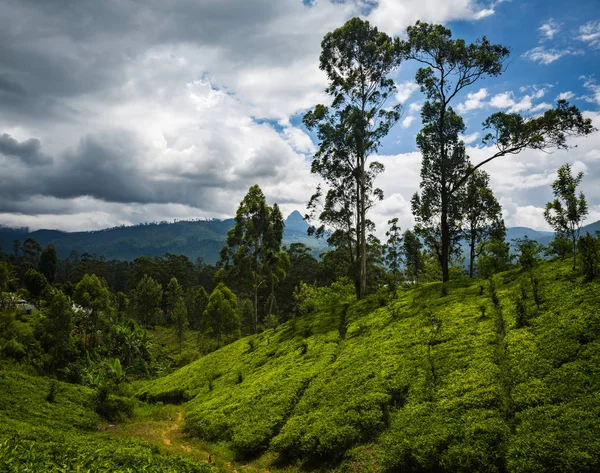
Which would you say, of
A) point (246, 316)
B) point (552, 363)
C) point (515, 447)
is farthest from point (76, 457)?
point (246, 316)

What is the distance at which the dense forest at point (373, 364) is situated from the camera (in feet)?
30.6

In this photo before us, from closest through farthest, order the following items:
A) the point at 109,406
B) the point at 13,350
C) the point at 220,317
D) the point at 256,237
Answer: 1. the point at 109,406
2. the point at 13,350
3. the point at 256,237
4. the point at 220,317

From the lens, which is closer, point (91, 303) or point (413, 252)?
point (91, 303)

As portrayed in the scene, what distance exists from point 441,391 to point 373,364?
399cm

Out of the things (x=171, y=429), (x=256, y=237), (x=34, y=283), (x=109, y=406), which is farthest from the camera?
(x=34, y=283)

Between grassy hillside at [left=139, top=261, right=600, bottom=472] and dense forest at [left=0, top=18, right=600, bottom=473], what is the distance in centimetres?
6

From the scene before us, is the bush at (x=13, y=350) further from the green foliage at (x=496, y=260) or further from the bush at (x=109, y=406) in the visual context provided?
the green foliage at (x=496, y=260)

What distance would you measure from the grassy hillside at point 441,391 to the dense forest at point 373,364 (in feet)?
0.18

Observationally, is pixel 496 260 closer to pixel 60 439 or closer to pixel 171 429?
Answer: pixel 171 429

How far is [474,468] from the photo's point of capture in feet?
28.4

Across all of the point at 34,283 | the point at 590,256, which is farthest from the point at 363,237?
the point at 34,283

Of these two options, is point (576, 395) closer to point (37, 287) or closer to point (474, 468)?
point (474, 468)

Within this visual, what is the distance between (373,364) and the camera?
15.3 metres

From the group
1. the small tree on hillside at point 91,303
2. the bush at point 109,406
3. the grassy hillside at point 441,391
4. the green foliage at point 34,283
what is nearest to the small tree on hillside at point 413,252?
the grassy hillside at point 441,391
